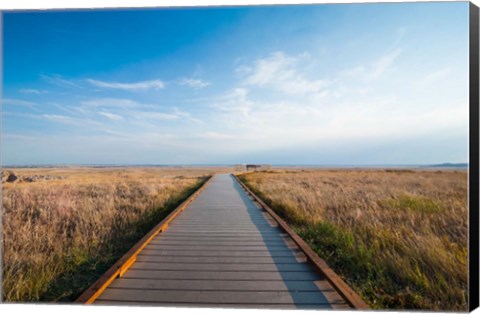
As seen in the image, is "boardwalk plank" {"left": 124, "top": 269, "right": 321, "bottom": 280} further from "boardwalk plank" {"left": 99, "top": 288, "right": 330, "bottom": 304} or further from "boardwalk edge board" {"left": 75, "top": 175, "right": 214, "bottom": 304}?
"boardwalk plank" {"left": 99, "top": 288, "right": 330, "bottom": 304}

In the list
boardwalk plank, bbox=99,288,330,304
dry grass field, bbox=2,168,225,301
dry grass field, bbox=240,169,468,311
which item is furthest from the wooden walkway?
dry grass field, bbox=2,168,225,301

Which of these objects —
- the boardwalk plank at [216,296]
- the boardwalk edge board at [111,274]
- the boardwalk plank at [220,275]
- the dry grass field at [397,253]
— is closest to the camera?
the boardwalk edge board at [111,274]

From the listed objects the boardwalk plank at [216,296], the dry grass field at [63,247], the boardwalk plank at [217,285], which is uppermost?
the boardwalk plank at [217,285]

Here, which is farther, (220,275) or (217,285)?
(220,275)

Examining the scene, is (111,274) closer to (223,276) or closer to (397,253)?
(223,276)

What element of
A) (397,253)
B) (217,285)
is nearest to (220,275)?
(217,285)

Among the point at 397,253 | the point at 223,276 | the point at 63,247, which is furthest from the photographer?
the point at 63,247

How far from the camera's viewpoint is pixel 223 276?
122 inches

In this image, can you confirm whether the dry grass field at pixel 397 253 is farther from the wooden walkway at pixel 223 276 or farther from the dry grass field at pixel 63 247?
the dry grass field at pixel 63 247

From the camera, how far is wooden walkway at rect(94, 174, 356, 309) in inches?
105

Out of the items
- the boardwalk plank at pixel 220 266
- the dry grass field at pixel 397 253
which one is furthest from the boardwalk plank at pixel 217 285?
the dry grass field at pixel 397 253

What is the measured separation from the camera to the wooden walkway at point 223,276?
2674mm

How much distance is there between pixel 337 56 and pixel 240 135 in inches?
302

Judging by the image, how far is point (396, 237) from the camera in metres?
5.00
